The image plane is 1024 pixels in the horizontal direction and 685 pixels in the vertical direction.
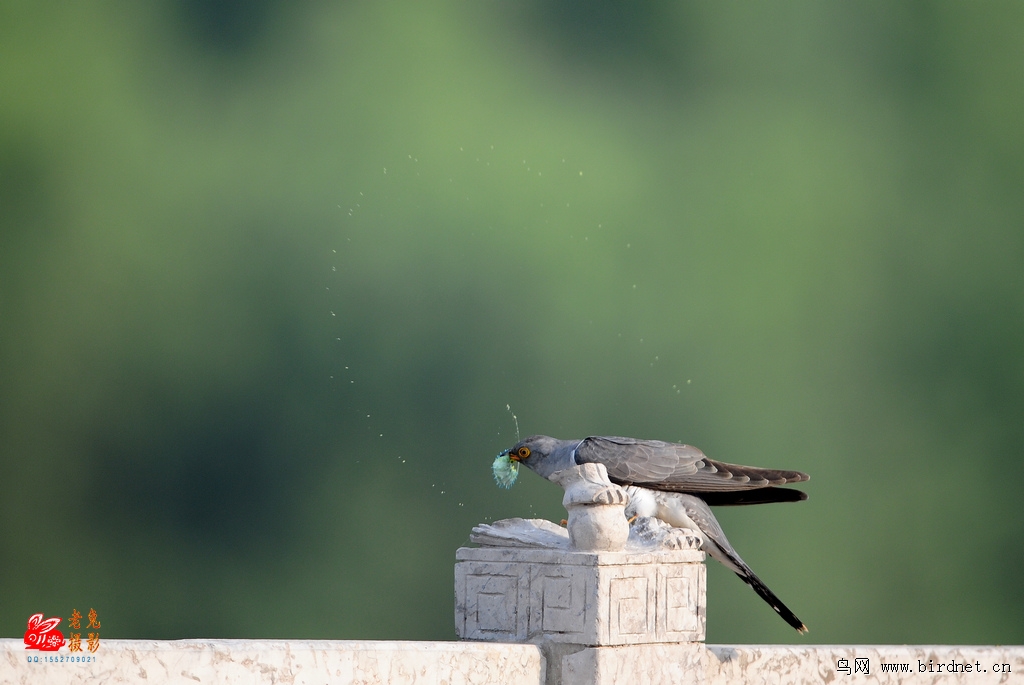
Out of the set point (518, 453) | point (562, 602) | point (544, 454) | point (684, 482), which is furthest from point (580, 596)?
point (518, 453)

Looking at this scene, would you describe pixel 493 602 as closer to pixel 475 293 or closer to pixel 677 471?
pixel 677 471

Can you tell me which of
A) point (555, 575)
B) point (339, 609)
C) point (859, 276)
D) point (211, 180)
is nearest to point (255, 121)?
point (211, 180)

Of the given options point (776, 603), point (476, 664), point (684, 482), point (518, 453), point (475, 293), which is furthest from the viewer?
point (475, 293)

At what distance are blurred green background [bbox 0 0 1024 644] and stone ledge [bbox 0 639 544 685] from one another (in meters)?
5.45

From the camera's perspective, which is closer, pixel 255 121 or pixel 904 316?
pixel 255 121

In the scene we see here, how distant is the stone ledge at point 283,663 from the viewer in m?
3.00

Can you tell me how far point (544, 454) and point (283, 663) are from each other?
2.46 meters

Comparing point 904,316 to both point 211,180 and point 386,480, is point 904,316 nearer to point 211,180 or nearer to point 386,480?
point 386,480

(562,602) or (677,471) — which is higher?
(677,471)

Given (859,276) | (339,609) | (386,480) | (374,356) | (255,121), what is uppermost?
(255,121)

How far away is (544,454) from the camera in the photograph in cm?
554

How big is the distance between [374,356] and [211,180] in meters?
1.70

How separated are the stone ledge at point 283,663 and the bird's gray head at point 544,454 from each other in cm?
187

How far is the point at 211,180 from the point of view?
8.95m
